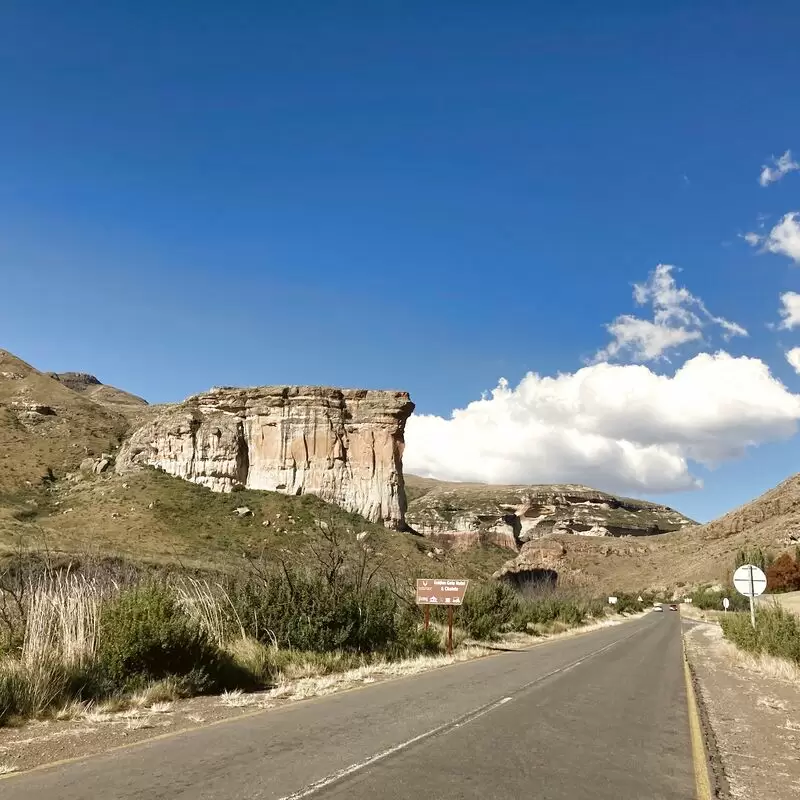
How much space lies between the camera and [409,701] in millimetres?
11383

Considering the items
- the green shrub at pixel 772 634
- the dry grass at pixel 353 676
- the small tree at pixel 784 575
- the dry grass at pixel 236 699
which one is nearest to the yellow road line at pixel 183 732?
the dry grass at pixel 353 676

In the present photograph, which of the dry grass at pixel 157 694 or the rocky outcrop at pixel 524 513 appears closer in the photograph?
the dry grass at pixel 157 694

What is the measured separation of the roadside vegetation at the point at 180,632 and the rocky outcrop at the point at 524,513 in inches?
3459

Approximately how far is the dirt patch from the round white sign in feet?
6.66

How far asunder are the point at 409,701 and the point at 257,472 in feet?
232

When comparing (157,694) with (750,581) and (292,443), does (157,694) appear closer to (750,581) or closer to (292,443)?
(750,581)

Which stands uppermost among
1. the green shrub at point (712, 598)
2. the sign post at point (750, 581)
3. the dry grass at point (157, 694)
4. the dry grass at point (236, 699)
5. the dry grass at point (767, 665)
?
the sign post at point (750, 581)

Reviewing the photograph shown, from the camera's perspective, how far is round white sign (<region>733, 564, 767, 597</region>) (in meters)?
21.2

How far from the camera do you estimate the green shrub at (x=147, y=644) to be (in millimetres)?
10844

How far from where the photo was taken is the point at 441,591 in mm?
20625

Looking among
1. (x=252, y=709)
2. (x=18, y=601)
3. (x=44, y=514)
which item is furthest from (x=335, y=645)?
(x=44, y=514)

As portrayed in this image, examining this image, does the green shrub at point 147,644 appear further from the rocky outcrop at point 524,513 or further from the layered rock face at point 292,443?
the rocky outcrop at point 524,513

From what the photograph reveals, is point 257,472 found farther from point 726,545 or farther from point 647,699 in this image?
point 647,699

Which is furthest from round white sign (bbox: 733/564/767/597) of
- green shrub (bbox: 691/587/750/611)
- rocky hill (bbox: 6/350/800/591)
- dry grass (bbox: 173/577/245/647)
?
green shrub (bbox: 691/587/750/611)
